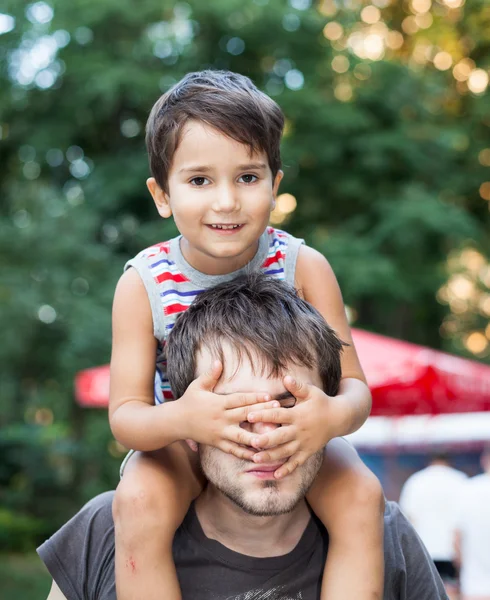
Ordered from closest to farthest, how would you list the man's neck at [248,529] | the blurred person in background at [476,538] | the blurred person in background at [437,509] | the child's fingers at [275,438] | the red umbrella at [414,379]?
the child's fingers at [275,438]
the man's neck at [248,529]
the blurred person in background at [476,538]
the blurred person in background at [437,509]
the red umbrella at [414,379]

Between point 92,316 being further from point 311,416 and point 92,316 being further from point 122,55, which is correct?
point 311,416

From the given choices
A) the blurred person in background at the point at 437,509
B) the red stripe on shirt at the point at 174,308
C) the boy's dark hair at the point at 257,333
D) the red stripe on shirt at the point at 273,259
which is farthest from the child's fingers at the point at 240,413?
the blurred person in background at the point at 437,509

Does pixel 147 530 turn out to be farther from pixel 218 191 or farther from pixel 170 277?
pixel 218 191

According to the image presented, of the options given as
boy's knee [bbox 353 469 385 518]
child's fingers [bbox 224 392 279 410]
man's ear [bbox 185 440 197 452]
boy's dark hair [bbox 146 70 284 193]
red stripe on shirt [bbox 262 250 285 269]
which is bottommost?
boy's knee [bbox 353 469 385 518]

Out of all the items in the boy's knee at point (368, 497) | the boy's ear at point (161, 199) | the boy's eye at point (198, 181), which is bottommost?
the boy's knee at point (368, 497)

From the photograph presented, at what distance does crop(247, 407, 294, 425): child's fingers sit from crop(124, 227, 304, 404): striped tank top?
17.9 inches

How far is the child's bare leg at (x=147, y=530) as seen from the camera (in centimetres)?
194

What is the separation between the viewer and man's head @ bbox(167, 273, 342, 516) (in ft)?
6.19

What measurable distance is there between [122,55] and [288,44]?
2.26m

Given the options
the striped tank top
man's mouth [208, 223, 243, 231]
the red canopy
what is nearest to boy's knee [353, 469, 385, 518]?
the striped tank top

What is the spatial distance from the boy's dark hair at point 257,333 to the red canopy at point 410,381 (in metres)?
5.65

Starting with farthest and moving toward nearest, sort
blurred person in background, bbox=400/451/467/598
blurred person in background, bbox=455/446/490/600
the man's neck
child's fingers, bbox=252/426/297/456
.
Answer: blurred person in background, bbox=400/451/467/598, blurred person in background, bbox=455/446/490/600, the man's neck, child's fingers, bbox=252/426/297/456

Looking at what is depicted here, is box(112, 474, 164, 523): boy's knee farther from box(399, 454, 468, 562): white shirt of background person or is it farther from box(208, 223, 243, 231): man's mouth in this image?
box(399, 454, 468, 562): white shirt of background person

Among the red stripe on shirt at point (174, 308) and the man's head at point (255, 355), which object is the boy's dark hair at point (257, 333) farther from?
the red stripe on shirt at point (174, 308)
